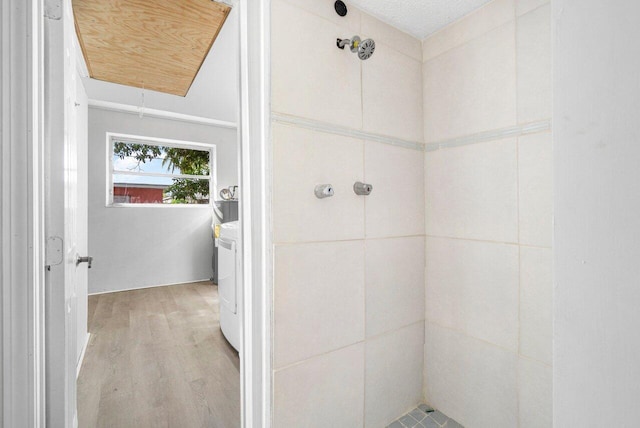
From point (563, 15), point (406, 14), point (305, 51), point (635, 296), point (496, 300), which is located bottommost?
point (496, 300)

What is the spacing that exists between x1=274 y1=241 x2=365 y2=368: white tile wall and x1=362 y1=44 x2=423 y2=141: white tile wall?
628 millimetres

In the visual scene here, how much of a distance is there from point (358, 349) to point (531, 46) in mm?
1515

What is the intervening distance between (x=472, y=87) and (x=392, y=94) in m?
0.38

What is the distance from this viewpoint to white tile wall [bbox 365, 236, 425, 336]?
4.67 ft

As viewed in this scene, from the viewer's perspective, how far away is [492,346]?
1.37 m

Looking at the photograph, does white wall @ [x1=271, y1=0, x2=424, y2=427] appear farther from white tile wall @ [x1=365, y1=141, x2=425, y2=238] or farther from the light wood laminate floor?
the light wood laminate floor

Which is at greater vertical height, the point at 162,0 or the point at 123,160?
the point at 162,0

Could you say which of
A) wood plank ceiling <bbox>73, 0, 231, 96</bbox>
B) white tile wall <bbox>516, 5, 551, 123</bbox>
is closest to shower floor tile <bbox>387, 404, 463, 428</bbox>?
white tile wall <bbox>516, 5, 551, 123</bbox>

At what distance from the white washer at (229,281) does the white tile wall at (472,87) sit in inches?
60.0

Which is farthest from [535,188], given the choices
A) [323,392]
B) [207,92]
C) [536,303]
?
[207,92]

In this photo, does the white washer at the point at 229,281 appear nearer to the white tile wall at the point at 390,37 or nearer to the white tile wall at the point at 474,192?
the white tile wall at the point at 474,192

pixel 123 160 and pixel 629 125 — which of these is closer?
pixel 629 125
